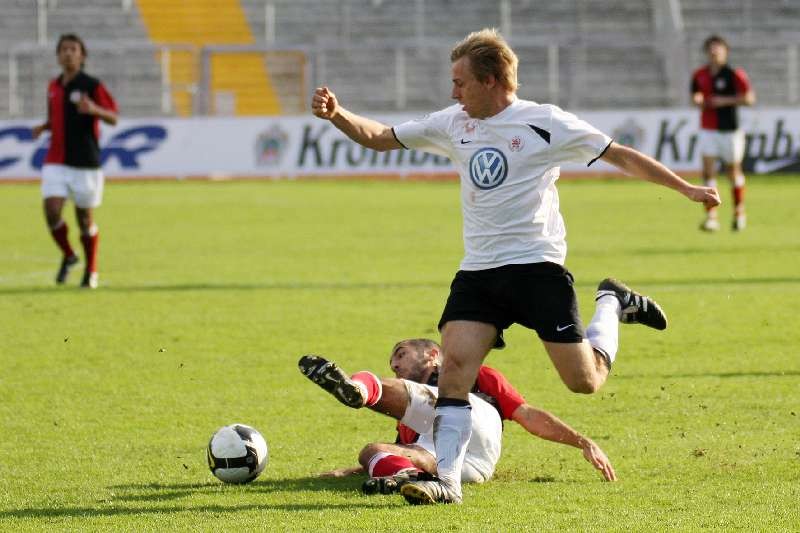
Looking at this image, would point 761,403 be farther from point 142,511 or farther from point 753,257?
point 753,257

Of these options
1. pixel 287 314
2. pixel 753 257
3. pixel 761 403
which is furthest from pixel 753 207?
pixel 761 403

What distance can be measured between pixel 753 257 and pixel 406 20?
21.3 meters

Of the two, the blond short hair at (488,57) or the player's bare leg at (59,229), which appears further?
the player's bare leg at (59,229)

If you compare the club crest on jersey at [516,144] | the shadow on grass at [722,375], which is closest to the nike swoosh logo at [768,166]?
the shadow on grass at [722,375]

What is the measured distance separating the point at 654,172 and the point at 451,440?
55.0 inches

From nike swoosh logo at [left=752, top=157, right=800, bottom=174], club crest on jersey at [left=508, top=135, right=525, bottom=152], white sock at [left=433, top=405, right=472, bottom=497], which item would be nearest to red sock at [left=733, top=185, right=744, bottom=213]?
nike swoosh logo at [left=752, top=157, right=800, bottom=174]

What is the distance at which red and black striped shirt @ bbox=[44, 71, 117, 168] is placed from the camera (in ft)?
44.8

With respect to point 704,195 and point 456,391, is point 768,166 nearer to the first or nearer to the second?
point 704,195

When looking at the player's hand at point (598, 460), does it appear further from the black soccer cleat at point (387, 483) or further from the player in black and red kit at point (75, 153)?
the player in black and red kit at point (75, 153)

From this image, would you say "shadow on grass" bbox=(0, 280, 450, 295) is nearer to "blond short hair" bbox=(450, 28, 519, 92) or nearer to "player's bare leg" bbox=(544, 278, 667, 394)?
"player's bare leg" bbox=(544, 278, 667, 394)

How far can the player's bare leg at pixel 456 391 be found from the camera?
5.88 meters

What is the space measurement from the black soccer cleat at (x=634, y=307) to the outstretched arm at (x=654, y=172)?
4.48 ft

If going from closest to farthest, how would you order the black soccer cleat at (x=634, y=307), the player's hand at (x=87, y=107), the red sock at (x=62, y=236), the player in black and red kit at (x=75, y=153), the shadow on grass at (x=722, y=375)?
the black soccer cleat at (x=634, y=307) → the shadow on grass at (x=722, y=375) → the player's hand at (x=87, y=107) → the player in black and red kit at (x=75, y=153) → the red sock at (x=62, y=236)

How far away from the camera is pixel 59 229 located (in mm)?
13922
